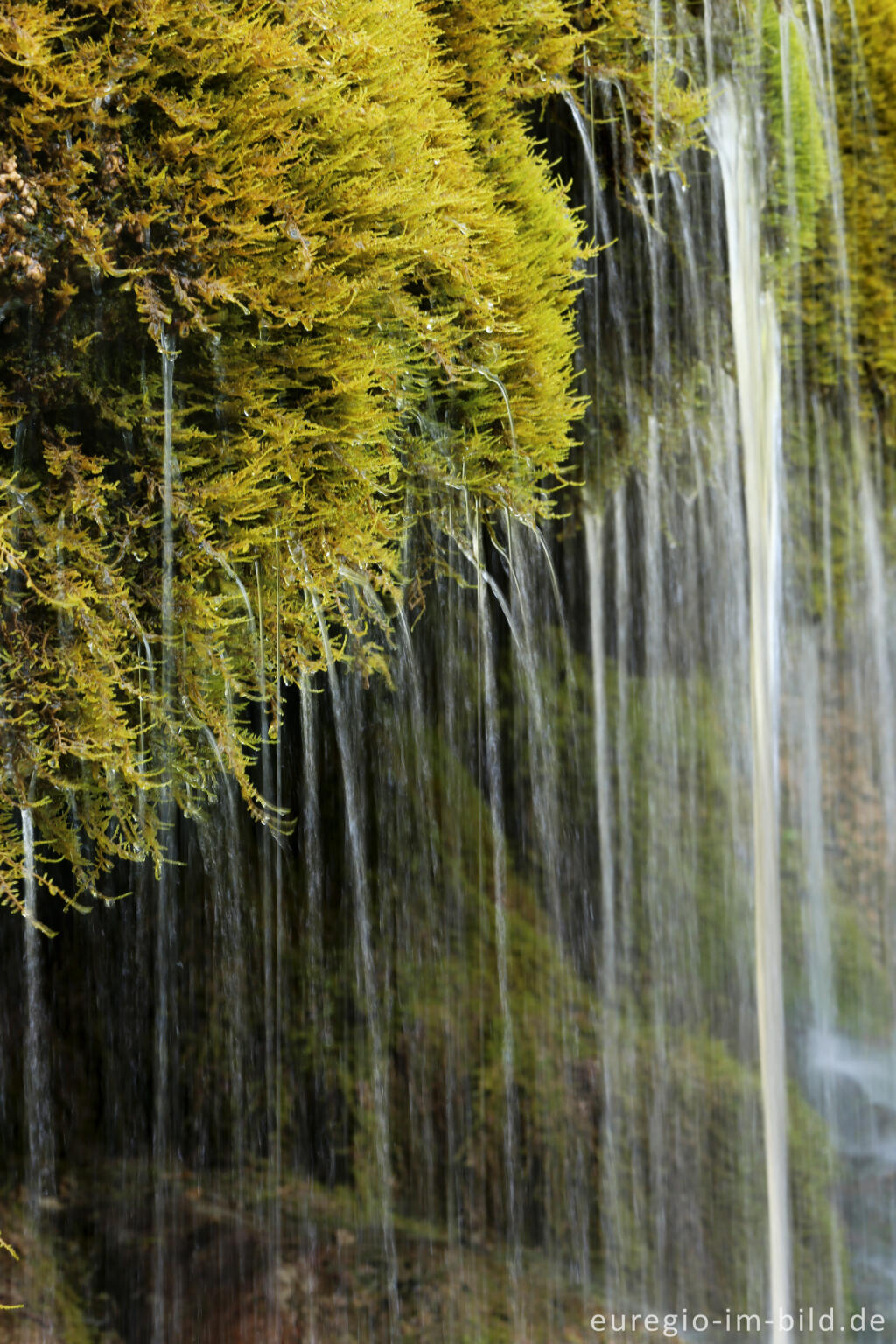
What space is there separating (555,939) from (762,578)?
255 cm

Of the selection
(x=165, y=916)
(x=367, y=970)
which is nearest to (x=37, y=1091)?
(x=165, y=916)

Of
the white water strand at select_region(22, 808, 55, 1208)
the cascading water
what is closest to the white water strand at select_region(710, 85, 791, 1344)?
the cascading water

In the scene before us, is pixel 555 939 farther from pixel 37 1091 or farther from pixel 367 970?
pixel 37 1091

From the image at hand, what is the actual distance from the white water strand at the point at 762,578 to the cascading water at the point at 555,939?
36mm

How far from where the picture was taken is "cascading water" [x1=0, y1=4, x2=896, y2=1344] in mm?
4828

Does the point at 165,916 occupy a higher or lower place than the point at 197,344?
lower

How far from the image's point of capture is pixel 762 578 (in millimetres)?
6734

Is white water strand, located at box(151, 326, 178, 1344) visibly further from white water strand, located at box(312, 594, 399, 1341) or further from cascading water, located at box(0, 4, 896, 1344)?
white water strand, located at box(312, 594, 399, 1341)

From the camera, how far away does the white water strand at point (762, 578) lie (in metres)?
6.08

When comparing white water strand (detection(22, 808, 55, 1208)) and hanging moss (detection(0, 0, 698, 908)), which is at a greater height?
hanging moss (detection(0, 0, 698, 908))

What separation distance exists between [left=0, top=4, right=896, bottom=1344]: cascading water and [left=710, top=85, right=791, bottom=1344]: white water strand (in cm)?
4

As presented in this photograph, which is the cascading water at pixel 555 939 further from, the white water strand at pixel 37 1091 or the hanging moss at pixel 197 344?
the hanging moss at pixel 197 344

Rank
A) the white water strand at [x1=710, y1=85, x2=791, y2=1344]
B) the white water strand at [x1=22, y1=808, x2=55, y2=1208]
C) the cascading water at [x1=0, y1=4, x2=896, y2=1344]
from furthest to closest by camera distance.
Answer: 1. the white water strand at [x1=710, y1=85, x2=791, y2=1344]
2. the cascading water at [x1=0, y1=4, x2=896, y2=1344]
3. the white water strand at [x1=22, y1=808, x2=55, y2=1208]

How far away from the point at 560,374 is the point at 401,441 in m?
0.88
